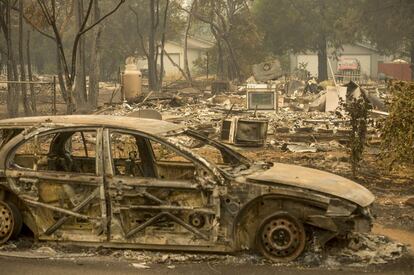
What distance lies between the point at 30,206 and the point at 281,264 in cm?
267

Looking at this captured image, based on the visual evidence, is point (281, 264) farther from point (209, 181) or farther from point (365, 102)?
point (365, 102)

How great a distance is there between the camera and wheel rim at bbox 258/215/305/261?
19.9 ft

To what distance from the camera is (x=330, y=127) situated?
19.4 metres

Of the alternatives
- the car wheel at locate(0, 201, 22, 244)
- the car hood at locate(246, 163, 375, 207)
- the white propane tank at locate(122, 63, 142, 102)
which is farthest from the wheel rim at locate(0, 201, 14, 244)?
the white propane tank at locate(122, 63, 142, 102)

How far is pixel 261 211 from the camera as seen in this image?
6.17 m

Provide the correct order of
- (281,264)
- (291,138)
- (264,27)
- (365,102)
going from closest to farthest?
(281,264) → (365,102) → (291,138) → (264,27)

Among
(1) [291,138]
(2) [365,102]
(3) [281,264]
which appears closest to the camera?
(3) [281,264]

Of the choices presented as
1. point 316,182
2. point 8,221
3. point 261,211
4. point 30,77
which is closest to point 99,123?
point 8,221

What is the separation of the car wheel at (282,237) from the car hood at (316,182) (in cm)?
35

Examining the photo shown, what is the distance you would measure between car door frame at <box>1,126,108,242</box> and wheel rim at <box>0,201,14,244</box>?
0.21 meters

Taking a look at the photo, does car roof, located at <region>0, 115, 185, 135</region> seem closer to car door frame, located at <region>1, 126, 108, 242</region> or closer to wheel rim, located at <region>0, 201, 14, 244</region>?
car door frame, located at <region>1, 126, 108, 242</region>

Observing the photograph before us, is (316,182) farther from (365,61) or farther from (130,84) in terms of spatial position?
(365,61)

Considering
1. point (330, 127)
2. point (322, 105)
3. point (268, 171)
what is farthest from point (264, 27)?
point (268, 171)

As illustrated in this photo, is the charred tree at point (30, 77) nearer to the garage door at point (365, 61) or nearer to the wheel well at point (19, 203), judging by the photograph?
the wheel well at point (19, 203)
